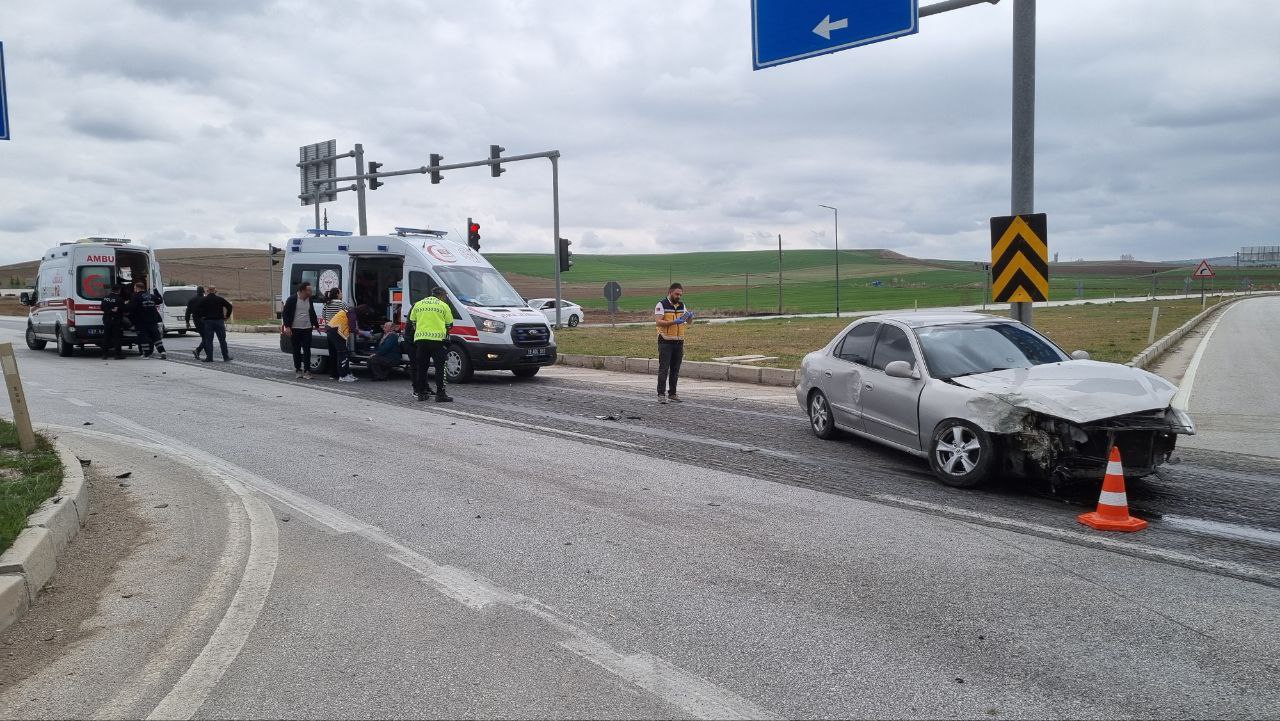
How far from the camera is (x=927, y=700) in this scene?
11.1ft

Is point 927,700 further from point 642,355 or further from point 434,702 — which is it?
point 642,355

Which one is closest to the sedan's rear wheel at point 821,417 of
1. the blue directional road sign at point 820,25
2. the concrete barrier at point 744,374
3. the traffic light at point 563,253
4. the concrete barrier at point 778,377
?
the blue directional road sign at point 820,25

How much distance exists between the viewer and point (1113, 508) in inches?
230

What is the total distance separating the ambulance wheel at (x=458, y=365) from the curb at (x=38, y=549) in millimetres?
8862

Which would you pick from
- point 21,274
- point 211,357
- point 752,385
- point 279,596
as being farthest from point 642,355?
point 21,274

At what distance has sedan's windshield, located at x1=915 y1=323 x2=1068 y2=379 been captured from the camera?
764 cm

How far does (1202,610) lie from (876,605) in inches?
62.0

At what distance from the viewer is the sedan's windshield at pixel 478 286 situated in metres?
15.4

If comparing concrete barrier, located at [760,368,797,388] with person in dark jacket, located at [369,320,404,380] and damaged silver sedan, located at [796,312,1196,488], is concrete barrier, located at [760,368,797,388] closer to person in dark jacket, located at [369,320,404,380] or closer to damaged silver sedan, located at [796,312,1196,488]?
damaged silver sedan, located at [796,312,1196,488]

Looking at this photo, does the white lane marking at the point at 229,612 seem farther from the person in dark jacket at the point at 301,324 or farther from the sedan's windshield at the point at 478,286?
the person in dark jacket at the point at 301,324

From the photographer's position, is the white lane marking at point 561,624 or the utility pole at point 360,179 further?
the utility pole at point 360,179

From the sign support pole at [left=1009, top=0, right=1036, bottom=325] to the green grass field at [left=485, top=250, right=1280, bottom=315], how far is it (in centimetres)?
4134

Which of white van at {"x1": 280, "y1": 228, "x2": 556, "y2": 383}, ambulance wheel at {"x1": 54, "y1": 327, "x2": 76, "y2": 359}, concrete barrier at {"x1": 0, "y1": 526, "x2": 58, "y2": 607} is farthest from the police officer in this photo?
concrete barrier at {"x1": 0, "y1": 526, "x2": 58, "y2": 607}

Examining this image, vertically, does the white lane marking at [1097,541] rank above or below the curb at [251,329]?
below
